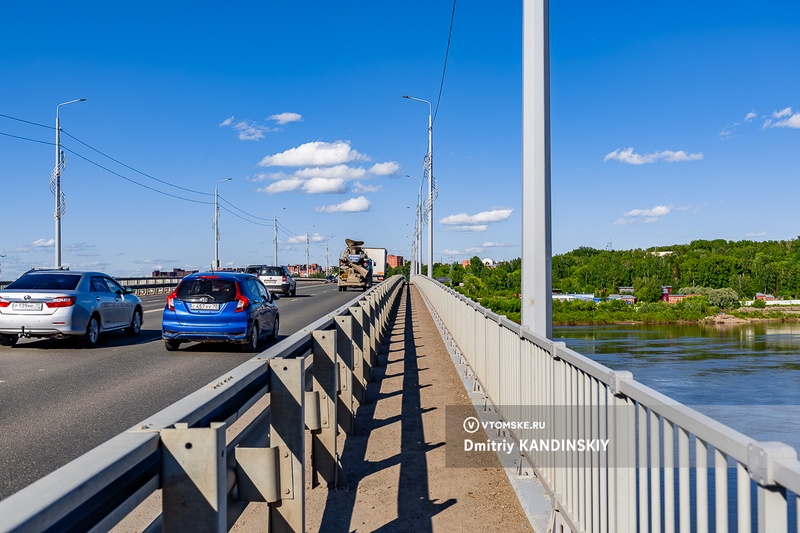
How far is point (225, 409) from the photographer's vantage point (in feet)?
11.7

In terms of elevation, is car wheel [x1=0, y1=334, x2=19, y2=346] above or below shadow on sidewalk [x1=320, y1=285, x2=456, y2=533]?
above

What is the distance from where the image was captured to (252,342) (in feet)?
51.0

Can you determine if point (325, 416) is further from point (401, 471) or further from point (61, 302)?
point (61, 302)

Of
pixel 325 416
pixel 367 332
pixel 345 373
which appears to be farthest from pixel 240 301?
pixel 325 416

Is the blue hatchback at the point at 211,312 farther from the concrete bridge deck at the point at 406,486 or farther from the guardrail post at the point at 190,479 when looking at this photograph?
the guardrail post at the point at 190,479

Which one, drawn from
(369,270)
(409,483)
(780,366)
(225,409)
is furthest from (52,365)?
(369,270)

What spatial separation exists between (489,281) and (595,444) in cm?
10235

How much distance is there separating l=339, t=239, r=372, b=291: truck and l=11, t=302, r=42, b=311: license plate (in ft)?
128

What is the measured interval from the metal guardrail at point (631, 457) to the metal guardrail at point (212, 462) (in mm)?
1592

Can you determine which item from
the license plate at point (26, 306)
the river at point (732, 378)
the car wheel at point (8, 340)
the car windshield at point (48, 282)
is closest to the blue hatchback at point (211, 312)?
the car windshield at point (48, 282)

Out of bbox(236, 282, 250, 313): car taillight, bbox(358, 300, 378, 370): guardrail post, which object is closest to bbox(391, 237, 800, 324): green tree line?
bbox(236, 282, 250, 313): car taillight

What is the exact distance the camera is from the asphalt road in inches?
276

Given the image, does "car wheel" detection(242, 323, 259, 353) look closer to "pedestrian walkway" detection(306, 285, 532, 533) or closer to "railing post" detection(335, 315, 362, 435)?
"pedestrian walkway" detection(306, 285, 532, 533)

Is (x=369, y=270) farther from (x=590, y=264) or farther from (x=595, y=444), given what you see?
(x=590, y=264)
